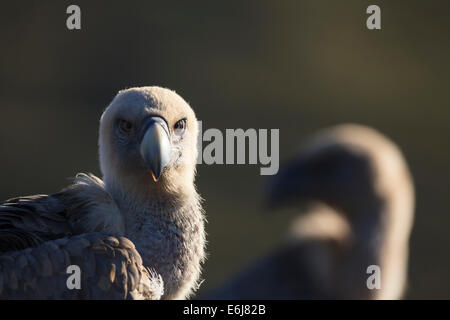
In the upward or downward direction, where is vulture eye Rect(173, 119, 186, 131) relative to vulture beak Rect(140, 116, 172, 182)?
upward

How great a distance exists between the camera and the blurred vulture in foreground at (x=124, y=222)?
200cm

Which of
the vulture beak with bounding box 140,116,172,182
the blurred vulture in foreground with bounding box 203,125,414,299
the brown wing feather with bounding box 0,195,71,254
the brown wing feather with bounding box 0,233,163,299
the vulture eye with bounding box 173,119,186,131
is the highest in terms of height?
the vulture eye with bounding box 173,119,186,131

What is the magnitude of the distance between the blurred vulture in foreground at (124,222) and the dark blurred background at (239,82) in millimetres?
4659

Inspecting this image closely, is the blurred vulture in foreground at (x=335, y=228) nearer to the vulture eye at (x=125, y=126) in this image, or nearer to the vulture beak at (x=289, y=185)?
the vulture beak at (x=289, y=185)

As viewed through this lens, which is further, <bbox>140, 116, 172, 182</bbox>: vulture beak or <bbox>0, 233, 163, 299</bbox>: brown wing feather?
<bbox>140, 116, 172, 182</bbox>: vulture beak

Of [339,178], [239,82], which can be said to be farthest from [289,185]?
[239,82]

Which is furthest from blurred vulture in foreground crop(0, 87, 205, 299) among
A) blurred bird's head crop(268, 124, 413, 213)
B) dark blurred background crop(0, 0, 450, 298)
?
dark blurred background crop(0, 0, 450, 298)

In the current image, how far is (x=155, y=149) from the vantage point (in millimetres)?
2113

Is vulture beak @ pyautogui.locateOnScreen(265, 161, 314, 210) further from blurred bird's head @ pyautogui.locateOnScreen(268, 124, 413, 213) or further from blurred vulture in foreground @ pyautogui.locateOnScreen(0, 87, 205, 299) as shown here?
blurred vulture in foreground @ pyautogui.locateOnScreen(0, 87, 205, 299)

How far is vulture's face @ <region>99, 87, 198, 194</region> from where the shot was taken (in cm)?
217

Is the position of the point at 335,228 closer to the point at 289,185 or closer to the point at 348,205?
the point at 348,205

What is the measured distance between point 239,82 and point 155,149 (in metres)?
7.19

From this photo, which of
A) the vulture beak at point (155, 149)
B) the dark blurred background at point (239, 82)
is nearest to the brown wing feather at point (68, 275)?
the vulture beak at point (155, 149)
